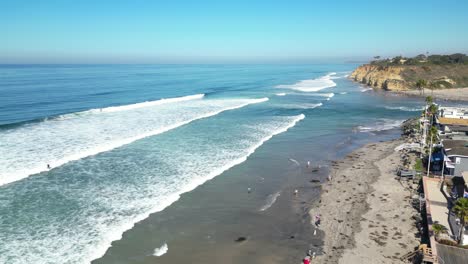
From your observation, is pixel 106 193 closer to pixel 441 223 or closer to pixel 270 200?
pixel 270 200

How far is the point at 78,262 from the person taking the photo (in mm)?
16719

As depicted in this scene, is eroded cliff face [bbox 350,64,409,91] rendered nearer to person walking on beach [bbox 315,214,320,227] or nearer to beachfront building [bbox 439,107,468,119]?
beachfront building [bbox 439,107,468,119]

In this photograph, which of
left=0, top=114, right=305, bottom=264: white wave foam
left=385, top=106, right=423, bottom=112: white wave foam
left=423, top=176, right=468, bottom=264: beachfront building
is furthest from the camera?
left=385, top=106, right=423, bottom=112: white wave foam

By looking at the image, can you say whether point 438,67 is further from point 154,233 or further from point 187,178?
point 154,233

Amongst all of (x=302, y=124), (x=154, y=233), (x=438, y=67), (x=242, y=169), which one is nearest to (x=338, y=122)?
(x=302, y=124)

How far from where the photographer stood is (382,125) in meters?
47.7

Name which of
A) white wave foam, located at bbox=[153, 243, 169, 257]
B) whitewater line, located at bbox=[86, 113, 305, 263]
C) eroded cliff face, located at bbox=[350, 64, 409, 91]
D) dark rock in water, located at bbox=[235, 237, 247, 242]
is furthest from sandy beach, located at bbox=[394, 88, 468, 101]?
white wave foam, located at bbox=[153, 243, 169, 257]

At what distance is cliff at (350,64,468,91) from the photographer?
86562mm

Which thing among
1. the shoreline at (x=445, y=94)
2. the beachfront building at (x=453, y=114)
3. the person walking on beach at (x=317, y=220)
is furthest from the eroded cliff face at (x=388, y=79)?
the person walking on beach at (x=317, y=220)

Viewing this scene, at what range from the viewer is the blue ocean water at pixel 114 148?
19.7m

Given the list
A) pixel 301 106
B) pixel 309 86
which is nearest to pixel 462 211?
pixel 301 106

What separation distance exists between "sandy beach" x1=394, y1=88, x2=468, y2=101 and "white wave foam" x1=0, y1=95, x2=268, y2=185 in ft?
149

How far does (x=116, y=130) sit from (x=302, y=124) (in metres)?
22.9

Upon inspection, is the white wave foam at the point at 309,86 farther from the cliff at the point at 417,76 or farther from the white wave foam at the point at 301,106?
the white wave foam at the point at 301,106
